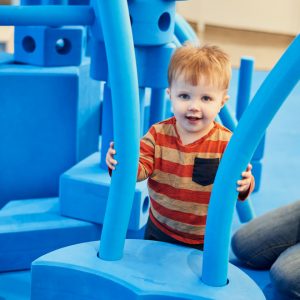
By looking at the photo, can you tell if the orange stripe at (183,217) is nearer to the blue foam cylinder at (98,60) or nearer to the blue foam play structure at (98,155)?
the blue foam play structure at (98,155)

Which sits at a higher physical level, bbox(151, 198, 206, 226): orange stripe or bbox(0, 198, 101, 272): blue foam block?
bbox(151, 198, 206, 226): orange stripe

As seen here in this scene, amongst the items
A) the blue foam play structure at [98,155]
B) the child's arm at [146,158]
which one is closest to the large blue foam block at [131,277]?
the blue foam play structure at [98,155]

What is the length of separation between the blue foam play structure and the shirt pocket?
0.30ft

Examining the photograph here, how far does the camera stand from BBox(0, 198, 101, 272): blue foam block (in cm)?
111

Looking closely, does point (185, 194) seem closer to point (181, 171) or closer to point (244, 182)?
point (181, 171)

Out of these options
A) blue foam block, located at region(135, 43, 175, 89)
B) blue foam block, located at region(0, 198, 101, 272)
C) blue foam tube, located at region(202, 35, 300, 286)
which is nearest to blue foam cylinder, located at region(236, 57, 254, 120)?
blue foam block, located at region(135, 43, 175, 89)

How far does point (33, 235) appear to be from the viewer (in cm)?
112

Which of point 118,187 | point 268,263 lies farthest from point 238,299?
point 268,263

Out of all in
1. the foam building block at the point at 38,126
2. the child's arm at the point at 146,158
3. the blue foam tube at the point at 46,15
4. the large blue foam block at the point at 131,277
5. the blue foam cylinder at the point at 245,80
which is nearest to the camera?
the large blue foam block at the point at 131,277

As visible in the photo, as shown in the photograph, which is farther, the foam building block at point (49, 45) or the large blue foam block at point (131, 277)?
the foam building block at point (49, 45)

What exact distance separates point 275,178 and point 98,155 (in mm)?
608

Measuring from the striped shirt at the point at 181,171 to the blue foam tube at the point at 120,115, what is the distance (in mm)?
100

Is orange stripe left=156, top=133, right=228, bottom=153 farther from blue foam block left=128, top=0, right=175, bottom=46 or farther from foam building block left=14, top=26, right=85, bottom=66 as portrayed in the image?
foam building block left=14, top=26, right=85, bottom=66

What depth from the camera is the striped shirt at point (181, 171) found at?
905mm
